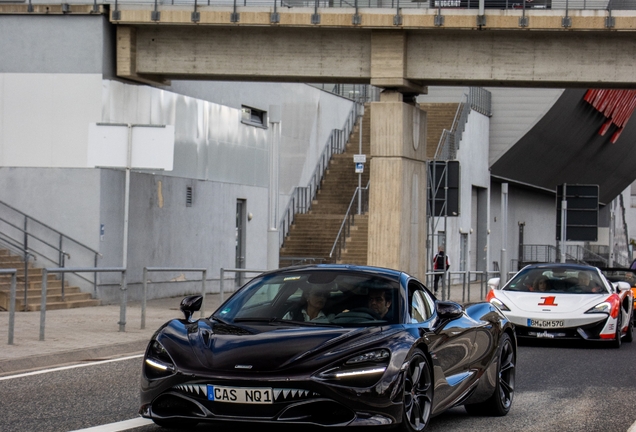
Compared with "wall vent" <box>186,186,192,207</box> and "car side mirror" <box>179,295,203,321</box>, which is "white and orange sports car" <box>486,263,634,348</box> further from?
"wall vent" <box>186,186,192,207</box>

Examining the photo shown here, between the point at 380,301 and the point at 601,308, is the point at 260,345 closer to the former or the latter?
the point at 380,301

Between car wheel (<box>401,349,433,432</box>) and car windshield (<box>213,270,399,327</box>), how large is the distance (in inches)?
17.0

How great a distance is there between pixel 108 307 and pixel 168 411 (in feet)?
53.1

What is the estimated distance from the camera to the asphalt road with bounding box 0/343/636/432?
880cm

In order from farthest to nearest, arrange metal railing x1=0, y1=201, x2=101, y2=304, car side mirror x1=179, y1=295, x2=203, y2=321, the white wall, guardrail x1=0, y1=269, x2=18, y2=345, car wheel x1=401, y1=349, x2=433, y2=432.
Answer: the white wall < metal railing x1=0, y1=201, x2=101, y2=304 < guardrail x1=0, y1=269, x2=18, y2=345 < car side mirror x1=179, y1=295, x2=203, y2=321 < car wheel x1=401, y1=349, x2=433, y2=432

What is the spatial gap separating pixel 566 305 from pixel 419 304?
30.9ft

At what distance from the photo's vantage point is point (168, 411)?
7316mm

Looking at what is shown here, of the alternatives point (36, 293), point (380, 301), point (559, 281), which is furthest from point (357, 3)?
point (380, 301)

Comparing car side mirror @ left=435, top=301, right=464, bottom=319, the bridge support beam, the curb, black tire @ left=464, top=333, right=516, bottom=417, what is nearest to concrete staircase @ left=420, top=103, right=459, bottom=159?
the bridge support beam

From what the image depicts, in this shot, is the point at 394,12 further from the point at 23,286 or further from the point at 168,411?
the point at 168,411

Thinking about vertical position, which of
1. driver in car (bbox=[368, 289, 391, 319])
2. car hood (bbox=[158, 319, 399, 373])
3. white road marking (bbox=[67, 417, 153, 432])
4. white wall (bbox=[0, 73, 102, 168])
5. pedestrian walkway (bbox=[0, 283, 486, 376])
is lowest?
pedestrian walkway (bbox=[0, 283, 486, 376])

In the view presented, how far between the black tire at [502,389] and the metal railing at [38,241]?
14.9 meters

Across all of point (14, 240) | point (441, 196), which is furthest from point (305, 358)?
point (441, 196)

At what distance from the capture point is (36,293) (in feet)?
72.9
